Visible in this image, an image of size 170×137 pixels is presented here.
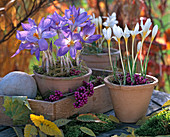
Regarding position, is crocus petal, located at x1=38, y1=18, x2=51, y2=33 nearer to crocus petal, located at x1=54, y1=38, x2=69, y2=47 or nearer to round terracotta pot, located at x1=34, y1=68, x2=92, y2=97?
crocus petal, located at x1=54, y1=38, x2=69, y2=47

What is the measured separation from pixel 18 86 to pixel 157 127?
0.67 meters

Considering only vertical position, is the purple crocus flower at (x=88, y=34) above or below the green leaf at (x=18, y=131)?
above

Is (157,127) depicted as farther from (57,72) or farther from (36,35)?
(36,35)

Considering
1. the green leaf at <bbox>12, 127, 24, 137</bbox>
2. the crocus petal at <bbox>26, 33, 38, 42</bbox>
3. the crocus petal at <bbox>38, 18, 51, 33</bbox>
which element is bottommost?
the green leaf at <bbox>12, 127, 24, 137</bbox>

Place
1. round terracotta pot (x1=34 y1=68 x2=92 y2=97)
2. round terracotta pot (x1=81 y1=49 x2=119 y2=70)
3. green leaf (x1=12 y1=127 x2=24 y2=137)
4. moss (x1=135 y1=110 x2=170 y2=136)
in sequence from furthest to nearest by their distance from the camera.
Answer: round terracotta pot (x1=81 y1=49 x2=119 y2=70) → round terracotta pot (x1=34 y1=68 x2=92 y2=97) → green leaf (x1=12 y1=127 x2=24 y2=137) → moss (x1=135 y1=110 x2=170 y2=136)

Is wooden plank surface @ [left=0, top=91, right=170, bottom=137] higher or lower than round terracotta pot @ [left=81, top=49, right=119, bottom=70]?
lower

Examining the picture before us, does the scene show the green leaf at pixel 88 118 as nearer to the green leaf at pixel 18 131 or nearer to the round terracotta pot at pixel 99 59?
the green leaf at pixel 18 131

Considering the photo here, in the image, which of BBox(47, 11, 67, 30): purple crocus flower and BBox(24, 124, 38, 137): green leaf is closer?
BBox(24, 124, 38, 137): green leaf

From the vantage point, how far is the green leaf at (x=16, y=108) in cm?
122

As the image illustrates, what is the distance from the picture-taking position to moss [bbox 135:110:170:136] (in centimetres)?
107

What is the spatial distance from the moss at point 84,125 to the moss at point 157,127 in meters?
0.17

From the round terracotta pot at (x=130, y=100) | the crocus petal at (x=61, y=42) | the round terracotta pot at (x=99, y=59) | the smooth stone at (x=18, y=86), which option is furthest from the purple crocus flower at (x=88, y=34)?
the round terracotta pot at (x=99, y=59)

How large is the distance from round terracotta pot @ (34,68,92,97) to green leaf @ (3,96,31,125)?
15 centimetres

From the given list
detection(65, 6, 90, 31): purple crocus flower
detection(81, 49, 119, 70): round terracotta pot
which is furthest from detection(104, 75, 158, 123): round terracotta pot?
detection(81, 49, 119, 70): round terracotta pot
